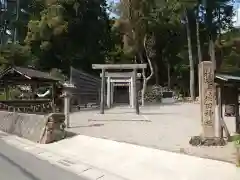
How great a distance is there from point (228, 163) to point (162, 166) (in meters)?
1.54

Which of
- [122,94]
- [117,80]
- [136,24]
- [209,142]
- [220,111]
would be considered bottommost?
[209,142]

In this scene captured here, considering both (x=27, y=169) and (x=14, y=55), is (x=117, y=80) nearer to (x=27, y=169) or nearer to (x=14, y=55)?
(x=14, y=55)

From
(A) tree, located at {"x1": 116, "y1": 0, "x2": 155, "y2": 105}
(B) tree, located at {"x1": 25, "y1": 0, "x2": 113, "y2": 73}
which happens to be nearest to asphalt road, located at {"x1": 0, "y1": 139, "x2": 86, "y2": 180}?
(B) tree, located at {"x1": 25, "y1": 0, "x2": 113, "y2": 73}

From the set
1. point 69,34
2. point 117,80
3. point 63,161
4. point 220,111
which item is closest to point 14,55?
point 69,34

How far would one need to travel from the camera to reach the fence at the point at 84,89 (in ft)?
110

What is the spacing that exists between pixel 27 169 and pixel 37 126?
21.8 ft

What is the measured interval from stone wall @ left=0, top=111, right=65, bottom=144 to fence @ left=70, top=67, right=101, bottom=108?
10.3 m

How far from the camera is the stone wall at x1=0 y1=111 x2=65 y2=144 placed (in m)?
16.0

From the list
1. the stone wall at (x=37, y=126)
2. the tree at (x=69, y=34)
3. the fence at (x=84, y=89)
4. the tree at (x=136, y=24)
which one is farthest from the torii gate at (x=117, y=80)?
the stone wall at (x=37, y=126)

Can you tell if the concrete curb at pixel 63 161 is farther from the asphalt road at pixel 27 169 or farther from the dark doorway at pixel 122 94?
the dark doorway at pixel 122 94

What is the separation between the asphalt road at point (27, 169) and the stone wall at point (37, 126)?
2.21m

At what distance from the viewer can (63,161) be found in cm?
1230

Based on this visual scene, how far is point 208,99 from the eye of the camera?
13000 millimetres

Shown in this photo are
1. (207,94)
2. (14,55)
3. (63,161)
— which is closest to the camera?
(63,161)
